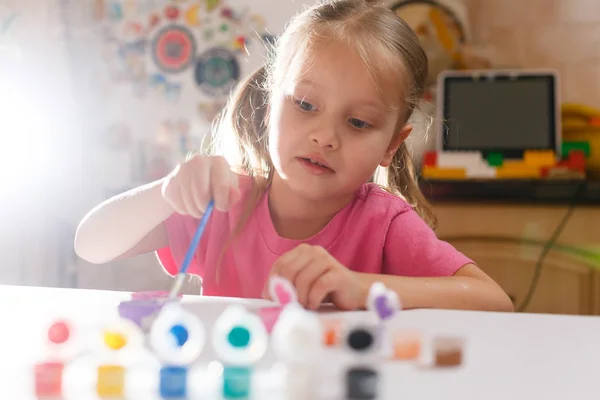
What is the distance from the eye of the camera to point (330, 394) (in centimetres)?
38

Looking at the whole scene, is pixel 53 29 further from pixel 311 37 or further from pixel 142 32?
pixel 311 37

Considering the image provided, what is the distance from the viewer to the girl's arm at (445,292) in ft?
2.16

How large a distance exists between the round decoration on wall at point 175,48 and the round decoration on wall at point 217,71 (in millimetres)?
43

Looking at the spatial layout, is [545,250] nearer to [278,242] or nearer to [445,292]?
[278,242]

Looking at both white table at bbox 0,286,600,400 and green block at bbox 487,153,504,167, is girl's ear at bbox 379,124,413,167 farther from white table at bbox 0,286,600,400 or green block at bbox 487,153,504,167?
green block at bbox 487,153,504,167

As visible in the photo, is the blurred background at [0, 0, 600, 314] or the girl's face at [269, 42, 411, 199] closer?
the girl's face at [269, 42, 411, 199]

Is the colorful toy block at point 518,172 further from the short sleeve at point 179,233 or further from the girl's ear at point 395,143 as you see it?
the short sleeve at point 179,233

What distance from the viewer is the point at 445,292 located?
691 mm

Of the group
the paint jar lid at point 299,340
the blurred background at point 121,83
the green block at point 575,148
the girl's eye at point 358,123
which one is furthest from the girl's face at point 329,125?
the blurred background at point 121,83

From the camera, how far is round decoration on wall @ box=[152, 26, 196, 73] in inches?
91.4

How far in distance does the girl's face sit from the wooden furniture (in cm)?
102

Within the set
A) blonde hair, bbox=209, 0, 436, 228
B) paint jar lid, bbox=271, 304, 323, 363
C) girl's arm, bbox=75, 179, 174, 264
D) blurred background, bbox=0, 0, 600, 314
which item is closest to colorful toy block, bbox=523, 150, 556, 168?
blurred background, bbox=0, 0, 600, 314

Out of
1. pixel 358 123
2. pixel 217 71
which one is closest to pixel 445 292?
pixel 358 123

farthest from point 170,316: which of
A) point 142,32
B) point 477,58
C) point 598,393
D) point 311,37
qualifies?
point 142,32
